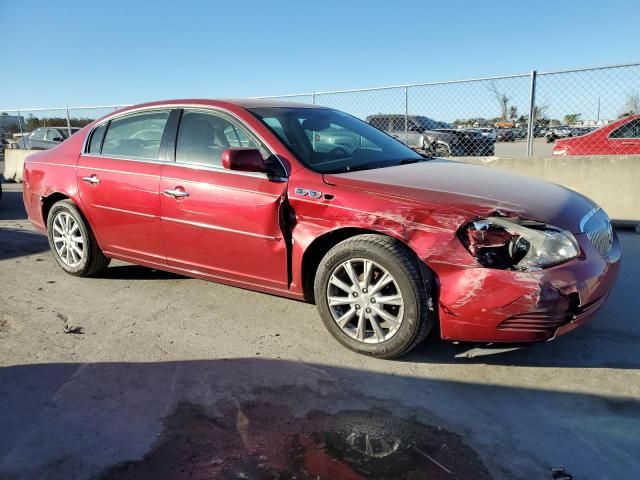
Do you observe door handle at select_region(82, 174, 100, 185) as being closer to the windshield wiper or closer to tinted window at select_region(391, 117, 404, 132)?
the windshield wiper

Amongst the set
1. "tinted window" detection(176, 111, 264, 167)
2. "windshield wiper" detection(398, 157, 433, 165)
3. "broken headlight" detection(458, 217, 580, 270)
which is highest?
"tinted window" detection(176, 111, 264, 167)

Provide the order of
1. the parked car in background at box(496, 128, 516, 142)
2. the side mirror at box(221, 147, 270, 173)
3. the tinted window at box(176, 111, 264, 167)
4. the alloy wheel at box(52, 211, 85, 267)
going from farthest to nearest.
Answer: the parked car in background at box(496, 128, 516, 142)
the alloy wheel at box(52, 211, 85, 267)
the tinted window at box(176, 111, 264, 167)
the side mirror at box(221, 147, 270, 173)

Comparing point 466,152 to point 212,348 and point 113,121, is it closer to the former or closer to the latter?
point 113,121

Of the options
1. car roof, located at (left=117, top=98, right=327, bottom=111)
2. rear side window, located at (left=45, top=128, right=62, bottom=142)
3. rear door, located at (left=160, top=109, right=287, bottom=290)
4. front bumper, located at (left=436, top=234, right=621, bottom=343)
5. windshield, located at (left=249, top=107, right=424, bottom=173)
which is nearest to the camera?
front bumper, located at (left=436, top=234, right=621, bottom=343)

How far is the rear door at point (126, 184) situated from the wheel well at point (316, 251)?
139 cm

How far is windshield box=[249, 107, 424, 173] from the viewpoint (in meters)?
3.82

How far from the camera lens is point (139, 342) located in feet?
11.9

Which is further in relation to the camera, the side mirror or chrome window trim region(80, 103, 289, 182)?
chrome window trim region(80, 103, 289, 182)

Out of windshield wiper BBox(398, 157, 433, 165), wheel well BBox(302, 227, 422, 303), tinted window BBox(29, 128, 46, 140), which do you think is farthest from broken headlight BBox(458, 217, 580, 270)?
tinted window BBox(29, 128, 46, 140)

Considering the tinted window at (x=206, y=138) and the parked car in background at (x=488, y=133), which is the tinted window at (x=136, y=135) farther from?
the parked car in background at (x=488, y=133)

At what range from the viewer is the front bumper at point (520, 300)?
289 cm

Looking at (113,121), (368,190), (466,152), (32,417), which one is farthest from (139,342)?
(466,152)

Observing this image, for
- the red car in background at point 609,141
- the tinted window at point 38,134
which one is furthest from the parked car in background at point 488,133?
the tinted window at point 38,134

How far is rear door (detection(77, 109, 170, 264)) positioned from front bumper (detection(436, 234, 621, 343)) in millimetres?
2460
